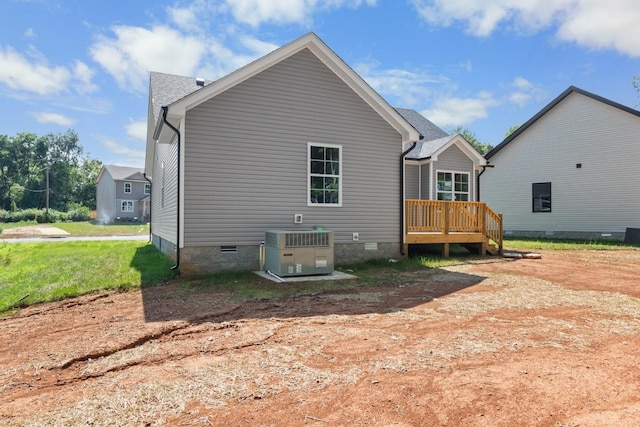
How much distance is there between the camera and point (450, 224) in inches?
450

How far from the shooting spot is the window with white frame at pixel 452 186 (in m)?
13.3

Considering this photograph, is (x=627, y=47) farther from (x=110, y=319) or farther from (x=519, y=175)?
(x=110, y=319)

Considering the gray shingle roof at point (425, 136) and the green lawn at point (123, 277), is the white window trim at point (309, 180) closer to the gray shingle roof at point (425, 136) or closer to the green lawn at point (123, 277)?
the green lawn at point (123, 277)

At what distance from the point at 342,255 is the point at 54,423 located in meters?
7.65

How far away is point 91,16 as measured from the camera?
42.2 feet

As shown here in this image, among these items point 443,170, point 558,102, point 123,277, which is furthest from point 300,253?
point 558,102

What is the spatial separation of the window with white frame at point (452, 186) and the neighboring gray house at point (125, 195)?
38493mm

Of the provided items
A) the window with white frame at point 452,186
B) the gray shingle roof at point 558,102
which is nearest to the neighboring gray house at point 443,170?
the window with white frame at point 452,186

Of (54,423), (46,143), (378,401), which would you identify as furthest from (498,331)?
(46,143)

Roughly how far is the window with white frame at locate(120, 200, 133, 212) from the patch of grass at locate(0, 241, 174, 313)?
35029 millimetres

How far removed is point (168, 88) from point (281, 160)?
4.97 m

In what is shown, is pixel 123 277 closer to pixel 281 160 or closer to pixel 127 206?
pixel 281 160

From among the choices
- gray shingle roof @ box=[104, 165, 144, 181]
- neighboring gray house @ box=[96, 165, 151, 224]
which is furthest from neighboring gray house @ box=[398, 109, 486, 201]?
gray shingle roof @ box=[104, 165, 144, 181]

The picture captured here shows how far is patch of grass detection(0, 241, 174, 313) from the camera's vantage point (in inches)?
258
